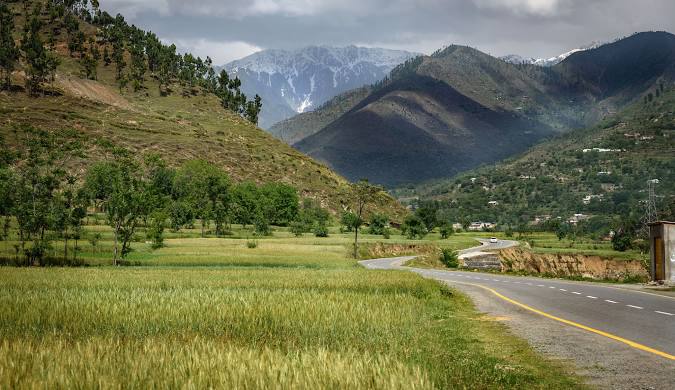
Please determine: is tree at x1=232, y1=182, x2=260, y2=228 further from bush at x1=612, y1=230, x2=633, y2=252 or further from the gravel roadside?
the gravel roadside

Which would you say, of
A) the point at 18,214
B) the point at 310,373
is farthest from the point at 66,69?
the point at 310,373

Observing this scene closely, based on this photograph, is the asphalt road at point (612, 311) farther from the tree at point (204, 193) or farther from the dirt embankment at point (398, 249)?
the tree at point (204, 193)

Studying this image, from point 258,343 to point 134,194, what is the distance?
190 feet

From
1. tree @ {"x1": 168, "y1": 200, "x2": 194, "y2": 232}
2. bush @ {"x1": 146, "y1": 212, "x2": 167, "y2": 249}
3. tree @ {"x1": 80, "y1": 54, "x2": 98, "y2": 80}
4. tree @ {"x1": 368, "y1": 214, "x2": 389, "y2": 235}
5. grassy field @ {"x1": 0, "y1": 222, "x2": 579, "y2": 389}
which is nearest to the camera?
grassy field @ {"x1": 0, "y1": 222, "x2": 579, "y2": 389}

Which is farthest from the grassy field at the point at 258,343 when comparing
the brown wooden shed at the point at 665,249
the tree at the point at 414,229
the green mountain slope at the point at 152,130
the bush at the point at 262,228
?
the green mountain slope at the point at 152,130

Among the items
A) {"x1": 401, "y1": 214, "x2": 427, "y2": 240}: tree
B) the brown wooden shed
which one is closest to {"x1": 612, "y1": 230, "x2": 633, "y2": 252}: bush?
{"x1": 401, "y1": 214, "x2": 427, "y2": 240}: tree

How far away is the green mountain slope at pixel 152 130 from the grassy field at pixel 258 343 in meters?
123

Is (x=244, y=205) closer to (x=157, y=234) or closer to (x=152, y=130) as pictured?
(x=152, y=130)

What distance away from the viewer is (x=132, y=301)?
19.9 m

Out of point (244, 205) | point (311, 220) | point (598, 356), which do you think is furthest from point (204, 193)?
point (598, 356)

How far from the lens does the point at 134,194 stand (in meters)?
66.7

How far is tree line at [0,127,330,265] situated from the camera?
6562 centimetres

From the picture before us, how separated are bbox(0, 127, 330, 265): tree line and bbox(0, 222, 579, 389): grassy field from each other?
4015cm

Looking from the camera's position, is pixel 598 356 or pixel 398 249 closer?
pixel 598 356
